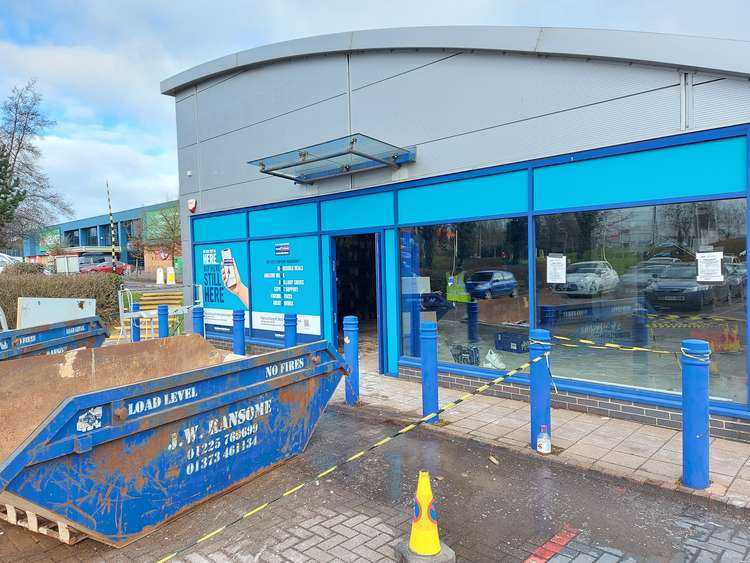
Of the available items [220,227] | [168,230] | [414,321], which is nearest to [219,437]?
[414,321]

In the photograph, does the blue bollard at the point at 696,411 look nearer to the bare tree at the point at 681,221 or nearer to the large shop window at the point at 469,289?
the bare tree at the point at 681,221

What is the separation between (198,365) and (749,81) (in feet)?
20.8

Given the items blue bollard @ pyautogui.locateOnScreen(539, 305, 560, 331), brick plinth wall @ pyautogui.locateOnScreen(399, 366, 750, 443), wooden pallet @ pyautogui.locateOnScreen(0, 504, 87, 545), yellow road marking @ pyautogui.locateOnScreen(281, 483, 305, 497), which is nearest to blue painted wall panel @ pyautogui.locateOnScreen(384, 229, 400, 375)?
brick plinth wall @ pyautogui.locateOnScreen(399, 366, 750, 443)

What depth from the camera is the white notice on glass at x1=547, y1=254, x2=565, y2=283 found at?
646 centimetres

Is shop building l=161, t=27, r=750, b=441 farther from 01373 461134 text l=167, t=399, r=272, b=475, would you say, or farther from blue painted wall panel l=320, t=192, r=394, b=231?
01373 461134 text l=167, t=399, r=272, b=475

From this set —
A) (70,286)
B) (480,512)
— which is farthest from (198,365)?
(70,286)

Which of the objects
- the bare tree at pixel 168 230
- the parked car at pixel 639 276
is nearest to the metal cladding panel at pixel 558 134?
the parked car at pixel 639 276

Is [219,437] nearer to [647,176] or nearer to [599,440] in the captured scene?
[599,440]

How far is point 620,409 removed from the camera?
5867mm

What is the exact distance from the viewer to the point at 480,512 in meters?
3.87

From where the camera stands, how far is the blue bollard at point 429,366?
5660mm

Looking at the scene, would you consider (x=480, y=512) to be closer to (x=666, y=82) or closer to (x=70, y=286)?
(x=666, y=82)

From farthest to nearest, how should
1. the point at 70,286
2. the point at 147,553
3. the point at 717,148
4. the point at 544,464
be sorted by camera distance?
the point at 70,286 → the point at 717,148 → the point at 544,464 → the point at 147,553

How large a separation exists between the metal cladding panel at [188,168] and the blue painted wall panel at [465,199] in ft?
20.1
